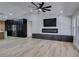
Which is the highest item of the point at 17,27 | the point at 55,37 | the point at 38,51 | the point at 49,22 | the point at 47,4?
the point at 47,4

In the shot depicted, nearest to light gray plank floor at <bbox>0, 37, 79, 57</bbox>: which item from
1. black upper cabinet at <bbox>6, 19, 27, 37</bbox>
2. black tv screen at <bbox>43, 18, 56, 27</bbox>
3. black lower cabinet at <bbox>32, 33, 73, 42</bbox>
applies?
black lower cabinet at <bbox>32, 33, 73, 42</bbox>

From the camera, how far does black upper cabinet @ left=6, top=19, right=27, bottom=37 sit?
13484 mm

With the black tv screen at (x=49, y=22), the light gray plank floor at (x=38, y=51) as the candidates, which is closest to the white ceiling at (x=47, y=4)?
the light gray plank floor at (x=38, y=51)

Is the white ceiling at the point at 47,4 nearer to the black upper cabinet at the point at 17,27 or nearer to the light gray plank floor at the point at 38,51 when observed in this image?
the light gray plank floor at the point at 38,51

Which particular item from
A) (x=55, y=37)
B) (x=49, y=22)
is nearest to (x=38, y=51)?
(x=55, y=37)

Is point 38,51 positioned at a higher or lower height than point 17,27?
lower

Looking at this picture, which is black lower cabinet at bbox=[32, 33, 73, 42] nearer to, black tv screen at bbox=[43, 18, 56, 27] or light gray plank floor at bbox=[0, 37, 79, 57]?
black tv screen at bbox=[43, 18, 56, 27]

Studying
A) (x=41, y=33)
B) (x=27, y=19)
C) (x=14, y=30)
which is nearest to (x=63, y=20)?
(x=41, y=33)

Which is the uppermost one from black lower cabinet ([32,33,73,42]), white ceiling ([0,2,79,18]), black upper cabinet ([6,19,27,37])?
white ceiling ([0,2,79,18])

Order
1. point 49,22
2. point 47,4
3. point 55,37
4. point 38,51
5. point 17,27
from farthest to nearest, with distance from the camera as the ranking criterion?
point 17,27 → point 49,22 → point 55,37 → point 47,4 → point 38,51

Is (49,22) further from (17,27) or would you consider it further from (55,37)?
(17,27)

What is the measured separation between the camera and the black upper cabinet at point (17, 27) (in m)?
13.5

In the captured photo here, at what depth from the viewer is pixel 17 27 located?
1424cm

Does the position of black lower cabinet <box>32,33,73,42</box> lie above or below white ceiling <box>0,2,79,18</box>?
below
